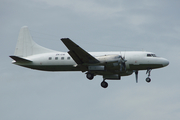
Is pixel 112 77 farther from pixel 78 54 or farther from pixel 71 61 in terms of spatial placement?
pixel 78 54

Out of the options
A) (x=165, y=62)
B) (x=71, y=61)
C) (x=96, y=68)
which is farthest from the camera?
(x=71, y=61)

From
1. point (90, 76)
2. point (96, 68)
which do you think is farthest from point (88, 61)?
point (90, 76)

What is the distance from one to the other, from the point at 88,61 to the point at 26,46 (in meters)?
9.79

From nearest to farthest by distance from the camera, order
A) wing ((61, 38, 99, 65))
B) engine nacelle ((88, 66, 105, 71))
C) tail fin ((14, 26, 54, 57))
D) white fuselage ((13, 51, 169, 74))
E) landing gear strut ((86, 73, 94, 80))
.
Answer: wing ((61, 38, 99, 65)) → engine nacelle ((88, 66, 105, 71)) → white fuselage ((13, 51, 169, 74)) → landing gear strut ((86, 73, 94, 80)) → tail fin ((14, 26, 54, 57))

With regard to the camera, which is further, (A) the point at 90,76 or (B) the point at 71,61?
(B) the point at 71,61

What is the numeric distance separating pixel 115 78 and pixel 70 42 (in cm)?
925

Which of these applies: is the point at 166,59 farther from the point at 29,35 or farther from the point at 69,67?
the point at 29,35

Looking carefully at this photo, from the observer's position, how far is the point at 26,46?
40719 millimetres

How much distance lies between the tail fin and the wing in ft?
20.1

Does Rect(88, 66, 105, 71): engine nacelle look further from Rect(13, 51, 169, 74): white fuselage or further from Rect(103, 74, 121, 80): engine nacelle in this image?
Rect(103, 74, 121, 80): engine nacelle

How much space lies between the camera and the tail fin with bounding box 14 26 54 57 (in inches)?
1585

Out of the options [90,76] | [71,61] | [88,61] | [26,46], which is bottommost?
[90,76]

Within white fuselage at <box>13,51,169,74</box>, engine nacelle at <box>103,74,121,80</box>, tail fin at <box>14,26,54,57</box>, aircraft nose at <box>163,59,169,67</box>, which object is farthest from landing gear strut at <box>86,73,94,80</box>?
aircraft nose at <box>163,59,169,67</box>

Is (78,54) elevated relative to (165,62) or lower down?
elevated
